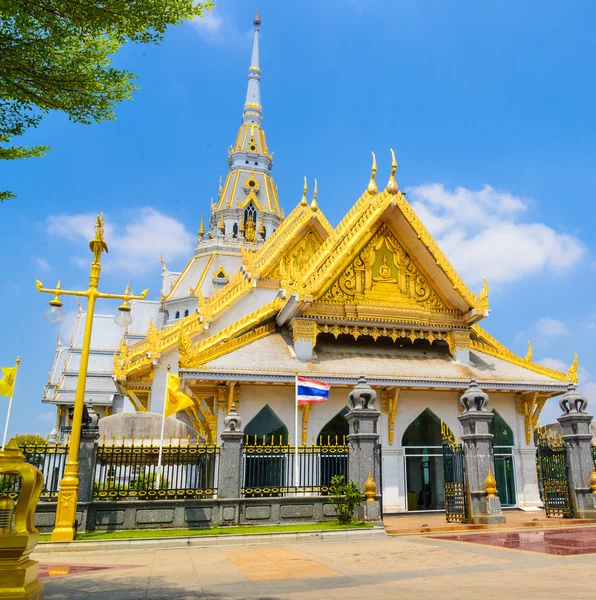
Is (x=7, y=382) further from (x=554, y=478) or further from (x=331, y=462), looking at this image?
(x=554, y=478)

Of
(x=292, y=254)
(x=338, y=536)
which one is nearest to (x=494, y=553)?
(x=338, y=536)

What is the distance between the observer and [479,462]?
13641 mm

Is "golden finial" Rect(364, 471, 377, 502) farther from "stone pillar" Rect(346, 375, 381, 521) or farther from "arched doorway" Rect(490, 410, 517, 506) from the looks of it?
"arched doorway" Rect(490, 410, 517, 506)

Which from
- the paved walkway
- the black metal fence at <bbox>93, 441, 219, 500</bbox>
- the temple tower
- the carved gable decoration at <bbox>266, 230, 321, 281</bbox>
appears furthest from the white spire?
the paved walkway

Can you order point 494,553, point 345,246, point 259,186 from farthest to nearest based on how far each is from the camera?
point 259,186 < point 345,246 < point 494,553

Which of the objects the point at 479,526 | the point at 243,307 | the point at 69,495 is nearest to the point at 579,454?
the point at 479,526

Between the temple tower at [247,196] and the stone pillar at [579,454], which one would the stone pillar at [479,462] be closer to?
the stone pillar at [579,454]

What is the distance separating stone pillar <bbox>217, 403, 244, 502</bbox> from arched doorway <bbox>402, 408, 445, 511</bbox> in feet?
21.0

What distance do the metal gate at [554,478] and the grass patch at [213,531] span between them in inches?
212

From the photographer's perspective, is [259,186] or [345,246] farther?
[259,186]

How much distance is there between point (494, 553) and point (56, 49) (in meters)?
9.22

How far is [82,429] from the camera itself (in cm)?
1229

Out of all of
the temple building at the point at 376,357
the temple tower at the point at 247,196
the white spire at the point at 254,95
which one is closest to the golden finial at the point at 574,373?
the temple building at the point at 376,357

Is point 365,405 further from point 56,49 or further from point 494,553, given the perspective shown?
point 56,49
